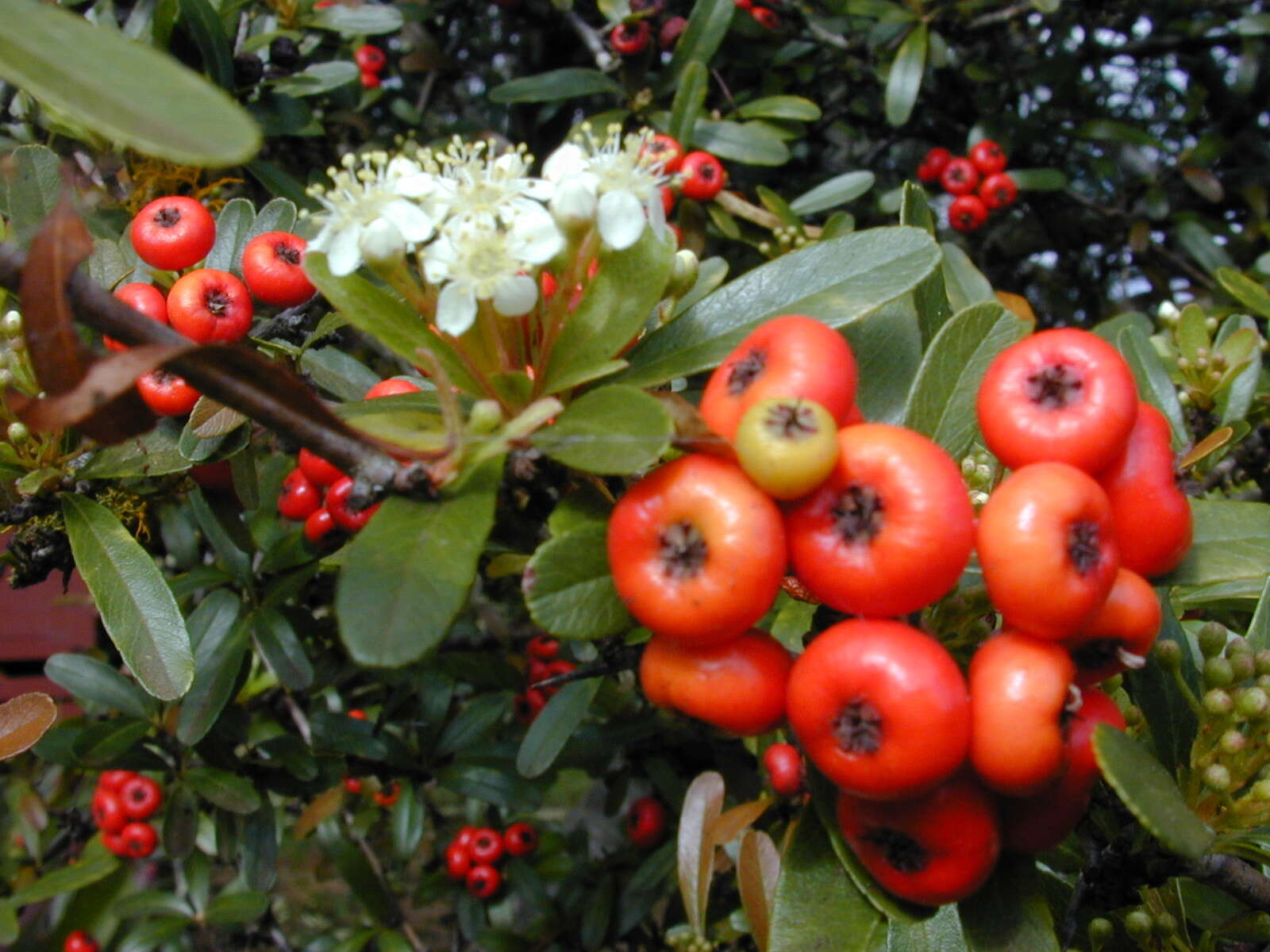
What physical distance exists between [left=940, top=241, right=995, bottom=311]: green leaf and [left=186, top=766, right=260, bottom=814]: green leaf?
6.52 ft

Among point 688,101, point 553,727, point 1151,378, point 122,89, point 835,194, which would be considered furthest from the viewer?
point 835,194

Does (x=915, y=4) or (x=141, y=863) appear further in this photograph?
(x=141, y=863)

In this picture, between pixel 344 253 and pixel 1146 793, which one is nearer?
pixel 1146 793

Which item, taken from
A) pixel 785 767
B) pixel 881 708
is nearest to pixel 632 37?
pixel 785 767

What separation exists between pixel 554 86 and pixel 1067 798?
249 centimetres

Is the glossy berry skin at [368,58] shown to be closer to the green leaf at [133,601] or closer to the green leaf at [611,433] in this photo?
the green leaf at [133,601]

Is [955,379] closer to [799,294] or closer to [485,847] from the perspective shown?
[799,294]

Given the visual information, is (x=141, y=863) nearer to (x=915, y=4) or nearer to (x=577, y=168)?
(x=577, y=168)

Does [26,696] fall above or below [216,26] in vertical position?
below

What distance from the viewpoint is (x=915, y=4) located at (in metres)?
2.83

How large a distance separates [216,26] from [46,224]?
1.61 metres

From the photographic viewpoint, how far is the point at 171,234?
4.90 feet

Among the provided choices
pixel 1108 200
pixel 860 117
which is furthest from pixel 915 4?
pixel 1108 200

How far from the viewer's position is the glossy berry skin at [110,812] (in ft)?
8.23
